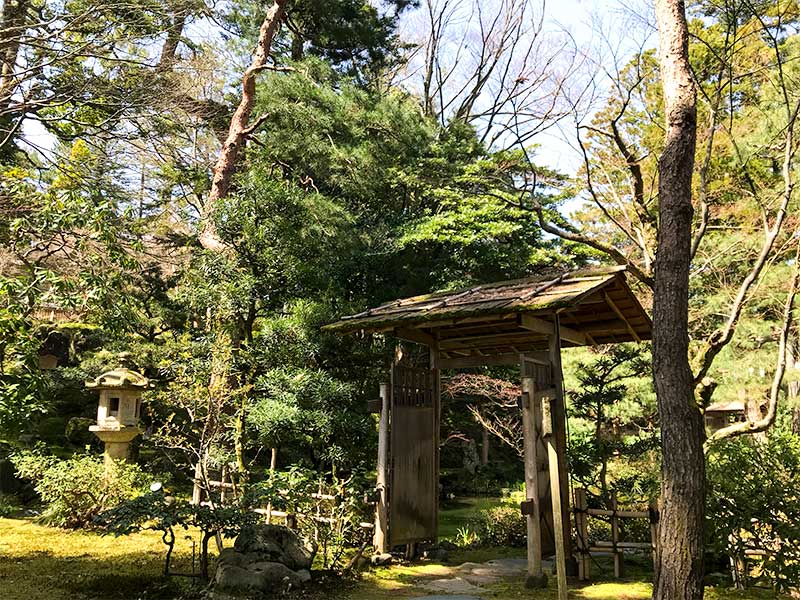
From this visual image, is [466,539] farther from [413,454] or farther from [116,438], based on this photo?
[116,438]

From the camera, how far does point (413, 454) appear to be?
7480 millimetres

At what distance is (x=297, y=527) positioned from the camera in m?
7.14

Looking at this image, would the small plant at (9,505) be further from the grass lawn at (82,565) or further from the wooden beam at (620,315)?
the wooden beam at (620,315)

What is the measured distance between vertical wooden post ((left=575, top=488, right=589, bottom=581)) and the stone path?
642mm

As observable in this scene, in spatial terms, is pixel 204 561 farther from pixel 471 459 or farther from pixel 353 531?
pixel 471 459

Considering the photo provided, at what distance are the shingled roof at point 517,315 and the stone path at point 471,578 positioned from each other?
108 inches

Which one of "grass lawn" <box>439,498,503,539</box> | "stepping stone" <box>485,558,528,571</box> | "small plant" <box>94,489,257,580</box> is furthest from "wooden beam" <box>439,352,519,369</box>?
"grass lawn" <box>439,498,503,539</box>

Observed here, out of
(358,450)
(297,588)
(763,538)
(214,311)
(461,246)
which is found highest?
(461,246)

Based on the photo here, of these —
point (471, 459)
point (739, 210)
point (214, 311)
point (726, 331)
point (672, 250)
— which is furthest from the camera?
point (471, 459)

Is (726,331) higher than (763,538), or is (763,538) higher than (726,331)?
(726,331)

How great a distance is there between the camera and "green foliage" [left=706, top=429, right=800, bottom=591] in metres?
5.27

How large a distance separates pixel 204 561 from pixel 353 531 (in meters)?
1.97

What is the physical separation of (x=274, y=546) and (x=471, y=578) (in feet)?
7.47

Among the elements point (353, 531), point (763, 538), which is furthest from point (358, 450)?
point (763, 538)
